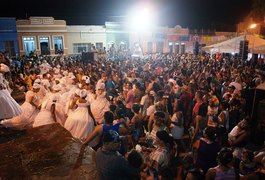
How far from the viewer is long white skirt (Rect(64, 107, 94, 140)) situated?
215 inches

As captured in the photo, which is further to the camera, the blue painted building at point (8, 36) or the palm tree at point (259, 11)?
the palm tree at point (259, 11)

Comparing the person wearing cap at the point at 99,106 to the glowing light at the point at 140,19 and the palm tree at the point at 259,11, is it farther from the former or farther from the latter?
the palm tree at the point at 259,11

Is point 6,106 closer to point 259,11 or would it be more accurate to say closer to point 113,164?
point 113,164

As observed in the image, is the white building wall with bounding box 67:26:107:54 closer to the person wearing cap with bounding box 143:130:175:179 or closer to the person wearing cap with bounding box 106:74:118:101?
the person wearing cap with bounding box 106:74:118:101

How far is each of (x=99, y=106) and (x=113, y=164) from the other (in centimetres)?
Answer: 411

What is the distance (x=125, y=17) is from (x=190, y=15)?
25.2m

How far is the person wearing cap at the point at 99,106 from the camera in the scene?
698 centimetres

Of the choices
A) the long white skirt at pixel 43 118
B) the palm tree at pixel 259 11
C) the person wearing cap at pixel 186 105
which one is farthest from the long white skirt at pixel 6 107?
the palm tree at pixel 259 11

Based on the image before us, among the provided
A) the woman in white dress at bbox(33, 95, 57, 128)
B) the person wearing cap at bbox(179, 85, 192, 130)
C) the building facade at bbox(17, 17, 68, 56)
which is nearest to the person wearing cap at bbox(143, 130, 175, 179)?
the woman in white dress at bbox(33, 95, 57, 128)

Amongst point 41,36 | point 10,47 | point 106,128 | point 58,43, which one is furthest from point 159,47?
point 106,128

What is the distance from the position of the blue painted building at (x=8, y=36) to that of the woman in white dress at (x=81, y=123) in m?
27.1

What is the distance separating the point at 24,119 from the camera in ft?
19.4

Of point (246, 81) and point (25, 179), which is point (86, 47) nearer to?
point (246, 81)

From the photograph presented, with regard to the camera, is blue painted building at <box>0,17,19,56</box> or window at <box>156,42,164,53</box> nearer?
blue painted building at <box>0,17,19,56</box>
